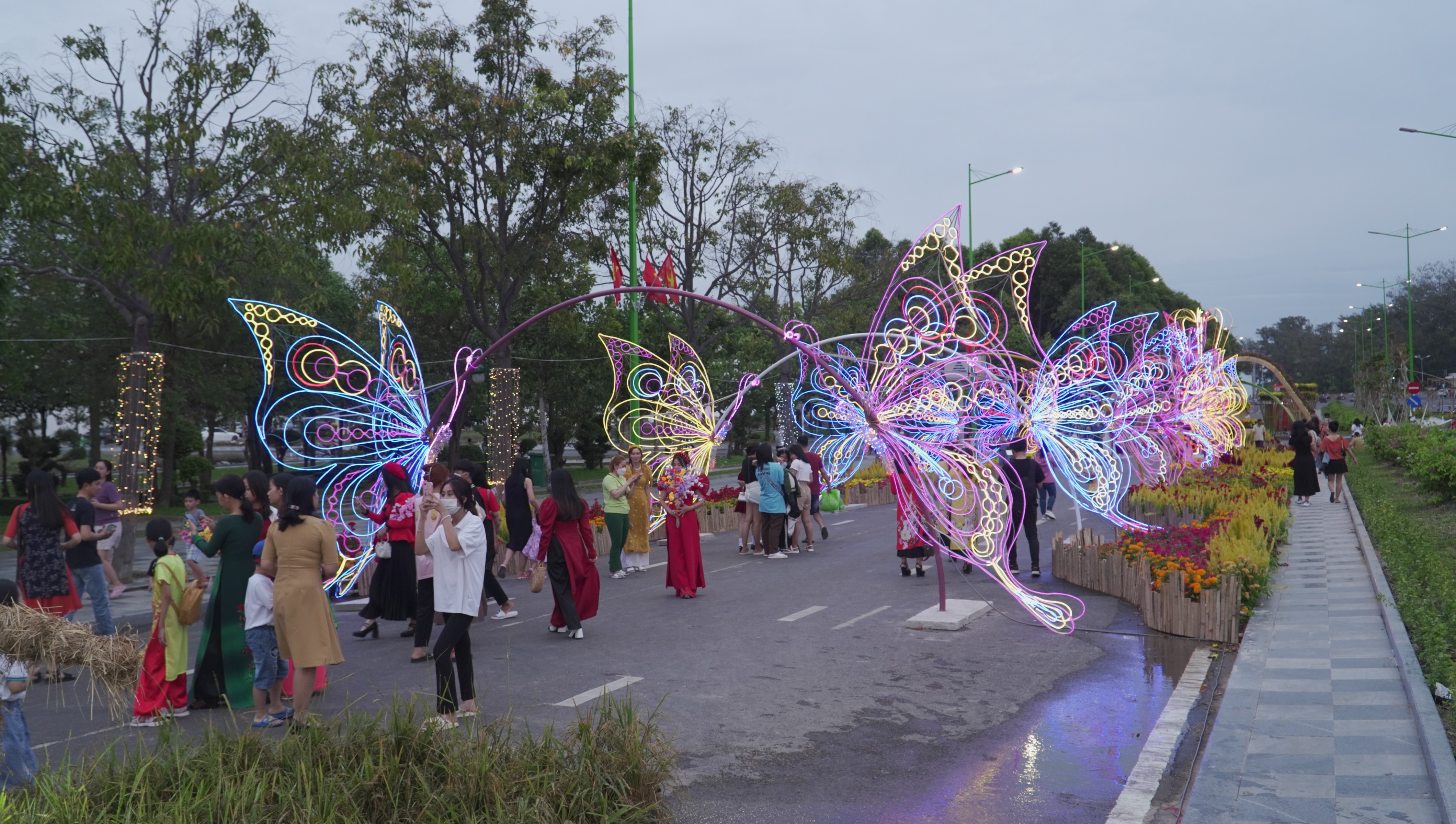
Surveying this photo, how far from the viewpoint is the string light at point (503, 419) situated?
63.5ft

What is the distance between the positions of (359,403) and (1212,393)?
17292 millimetres

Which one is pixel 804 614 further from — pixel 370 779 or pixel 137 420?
pixel 137 420

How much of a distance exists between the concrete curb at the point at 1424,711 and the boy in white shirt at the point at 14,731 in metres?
6.76

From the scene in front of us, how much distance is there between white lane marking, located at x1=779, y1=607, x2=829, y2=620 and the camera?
1081cm

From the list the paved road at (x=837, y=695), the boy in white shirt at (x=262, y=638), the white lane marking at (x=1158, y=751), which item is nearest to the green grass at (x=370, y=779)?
the paved road at (x=837, y=695)

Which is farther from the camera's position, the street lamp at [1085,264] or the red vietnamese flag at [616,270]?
the street lamp at [1085,264]

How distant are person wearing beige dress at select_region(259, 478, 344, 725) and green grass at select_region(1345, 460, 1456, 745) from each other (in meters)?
6.83

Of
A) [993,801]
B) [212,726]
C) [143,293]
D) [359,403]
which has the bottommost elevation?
[993,801]

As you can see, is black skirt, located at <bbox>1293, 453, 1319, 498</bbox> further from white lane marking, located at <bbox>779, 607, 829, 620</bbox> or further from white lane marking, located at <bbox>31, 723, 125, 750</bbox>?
white lane marking, located at <bbox>31, 723, 125, 750</bbox>

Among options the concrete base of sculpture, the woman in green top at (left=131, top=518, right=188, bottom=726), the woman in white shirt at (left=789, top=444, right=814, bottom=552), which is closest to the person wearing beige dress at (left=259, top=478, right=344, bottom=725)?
the woman in green top at (left=131, top=518, right=188, bottom=726)

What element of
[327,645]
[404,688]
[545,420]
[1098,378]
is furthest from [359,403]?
[545,420]

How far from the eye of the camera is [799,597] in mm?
12172

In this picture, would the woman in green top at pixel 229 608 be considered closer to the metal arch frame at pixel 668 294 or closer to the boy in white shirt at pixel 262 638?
the boy in white shirt at pixel 262 638

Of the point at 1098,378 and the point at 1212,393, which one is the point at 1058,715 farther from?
the point at 1212,393
